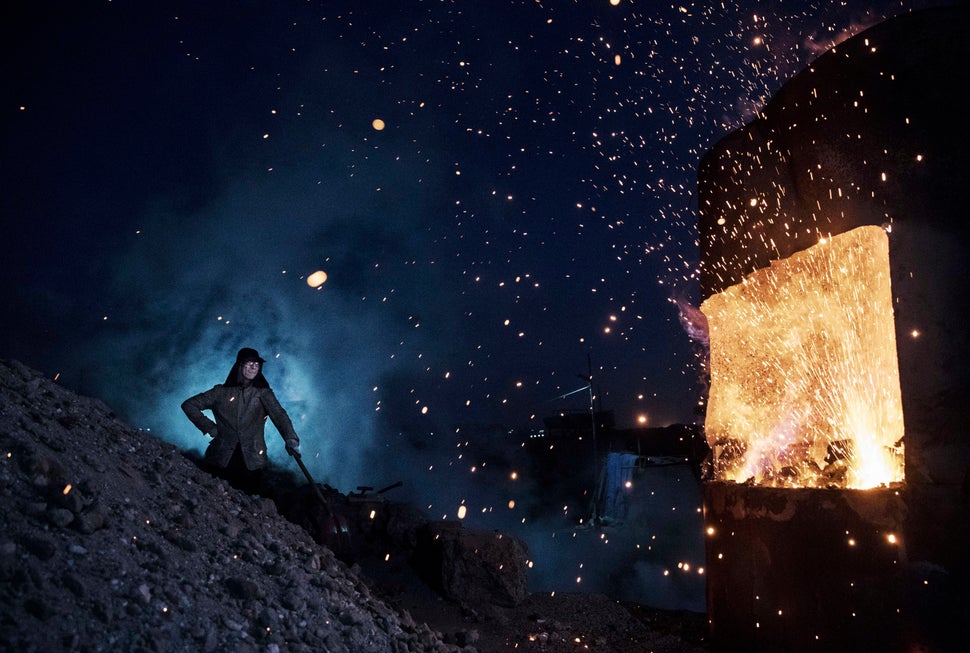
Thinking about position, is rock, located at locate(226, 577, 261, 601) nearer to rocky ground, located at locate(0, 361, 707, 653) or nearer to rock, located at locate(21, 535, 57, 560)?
rocky ground, located at locate(0, 361, 707, 653)

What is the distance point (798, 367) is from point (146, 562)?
19.2 ft

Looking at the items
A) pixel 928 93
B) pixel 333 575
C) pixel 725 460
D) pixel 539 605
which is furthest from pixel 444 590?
pixel 928 93

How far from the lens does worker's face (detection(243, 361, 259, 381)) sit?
18.1 feet

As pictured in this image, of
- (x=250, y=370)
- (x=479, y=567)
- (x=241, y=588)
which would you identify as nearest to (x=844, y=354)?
(x=479, y=567)

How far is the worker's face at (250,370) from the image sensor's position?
5516 mm

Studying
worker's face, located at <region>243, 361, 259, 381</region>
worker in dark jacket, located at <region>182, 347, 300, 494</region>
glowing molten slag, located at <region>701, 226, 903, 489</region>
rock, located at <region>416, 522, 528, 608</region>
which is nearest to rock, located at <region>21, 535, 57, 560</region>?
worker in dark jacket, located at <region>182, 347, 300, 494</region>

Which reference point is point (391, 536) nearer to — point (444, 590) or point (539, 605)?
point (444, 590)

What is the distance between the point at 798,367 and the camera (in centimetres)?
593

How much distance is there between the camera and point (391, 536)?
7438 mm

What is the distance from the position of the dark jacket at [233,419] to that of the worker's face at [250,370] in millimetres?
95

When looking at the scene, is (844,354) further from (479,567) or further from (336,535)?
(336,535)

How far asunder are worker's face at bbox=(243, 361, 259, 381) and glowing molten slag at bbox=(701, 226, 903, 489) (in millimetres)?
4506

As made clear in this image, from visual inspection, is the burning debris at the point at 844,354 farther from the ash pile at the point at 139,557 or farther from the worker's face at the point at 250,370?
the worker's face at the point at 250,370

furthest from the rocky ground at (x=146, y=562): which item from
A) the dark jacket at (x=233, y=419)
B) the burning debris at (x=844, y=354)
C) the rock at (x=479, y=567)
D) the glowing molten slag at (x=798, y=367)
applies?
the glowing molten slag at (x=798, y=367)
